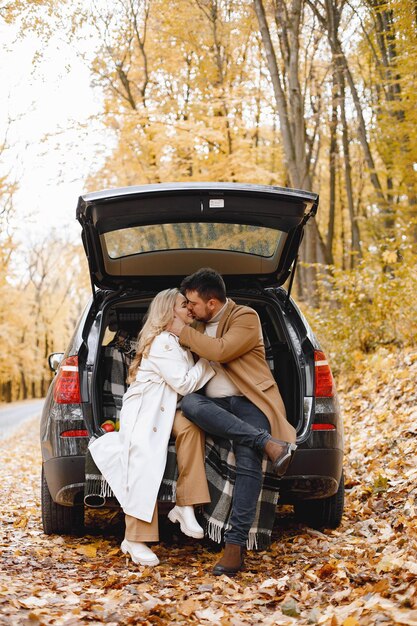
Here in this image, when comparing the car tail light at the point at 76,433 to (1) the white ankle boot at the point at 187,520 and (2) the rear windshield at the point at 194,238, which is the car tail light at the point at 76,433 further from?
(2) the rear windshield at the point at 194,238

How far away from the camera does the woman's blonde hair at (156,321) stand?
4.42 m

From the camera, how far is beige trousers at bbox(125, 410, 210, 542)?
4098 millimetres

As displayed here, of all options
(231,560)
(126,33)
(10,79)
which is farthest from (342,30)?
(231,560)

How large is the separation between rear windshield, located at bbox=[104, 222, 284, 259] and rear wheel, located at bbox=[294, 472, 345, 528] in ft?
5.45

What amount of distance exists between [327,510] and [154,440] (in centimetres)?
129

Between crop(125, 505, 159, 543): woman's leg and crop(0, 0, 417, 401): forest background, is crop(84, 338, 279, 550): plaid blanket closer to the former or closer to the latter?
crop(125, 505, 159, 543): woman's leg

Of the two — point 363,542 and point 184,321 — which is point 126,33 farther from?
point 363,542

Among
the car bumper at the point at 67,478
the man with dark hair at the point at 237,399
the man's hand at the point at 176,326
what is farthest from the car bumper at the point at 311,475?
the car bumper at the point at 67,478

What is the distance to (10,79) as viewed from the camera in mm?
14609

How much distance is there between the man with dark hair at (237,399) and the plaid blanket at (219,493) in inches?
5.8

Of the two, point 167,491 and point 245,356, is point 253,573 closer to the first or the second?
point 167,491

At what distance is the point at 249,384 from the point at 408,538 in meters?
1.22

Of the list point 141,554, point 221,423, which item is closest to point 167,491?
point 141,554

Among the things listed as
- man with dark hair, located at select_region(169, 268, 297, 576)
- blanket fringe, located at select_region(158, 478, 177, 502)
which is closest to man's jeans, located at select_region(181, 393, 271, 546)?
man with dark hair, located at select_region(169, 268, 297, 576)
